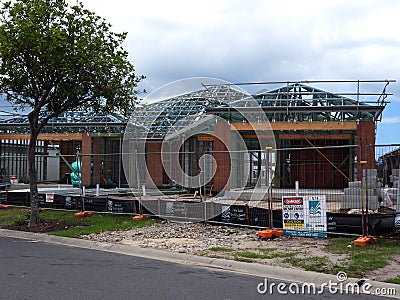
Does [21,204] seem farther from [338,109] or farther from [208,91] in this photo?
[338,109]

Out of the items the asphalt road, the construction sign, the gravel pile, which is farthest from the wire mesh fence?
the asphalt road

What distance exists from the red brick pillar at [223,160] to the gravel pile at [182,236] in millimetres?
9419

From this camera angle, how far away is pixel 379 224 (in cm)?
1130

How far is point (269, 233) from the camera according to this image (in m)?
12.3

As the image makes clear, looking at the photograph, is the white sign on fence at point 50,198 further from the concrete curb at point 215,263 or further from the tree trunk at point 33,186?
the concrete curb at point 215,263

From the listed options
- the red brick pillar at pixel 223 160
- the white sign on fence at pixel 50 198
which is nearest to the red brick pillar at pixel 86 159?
the red brick pillar at pixel 223 160

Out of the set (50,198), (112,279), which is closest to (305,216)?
(112,279)

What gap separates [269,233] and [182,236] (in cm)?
245

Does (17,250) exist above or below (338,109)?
below

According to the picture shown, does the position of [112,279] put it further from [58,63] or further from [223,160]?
[223,160]

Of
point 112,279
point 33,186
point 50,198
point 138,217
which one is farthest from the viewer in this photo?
point 50,198

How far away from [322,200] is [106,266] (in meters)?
5.35

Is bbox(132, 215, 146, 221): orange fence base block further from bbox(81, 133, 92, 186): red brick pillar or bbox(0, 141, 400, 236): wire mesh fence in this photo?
bbox(81, 133, 92, 186): red brick pillar

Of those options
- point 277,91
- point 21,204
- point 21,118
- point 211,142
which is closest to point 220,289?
point 21,204
